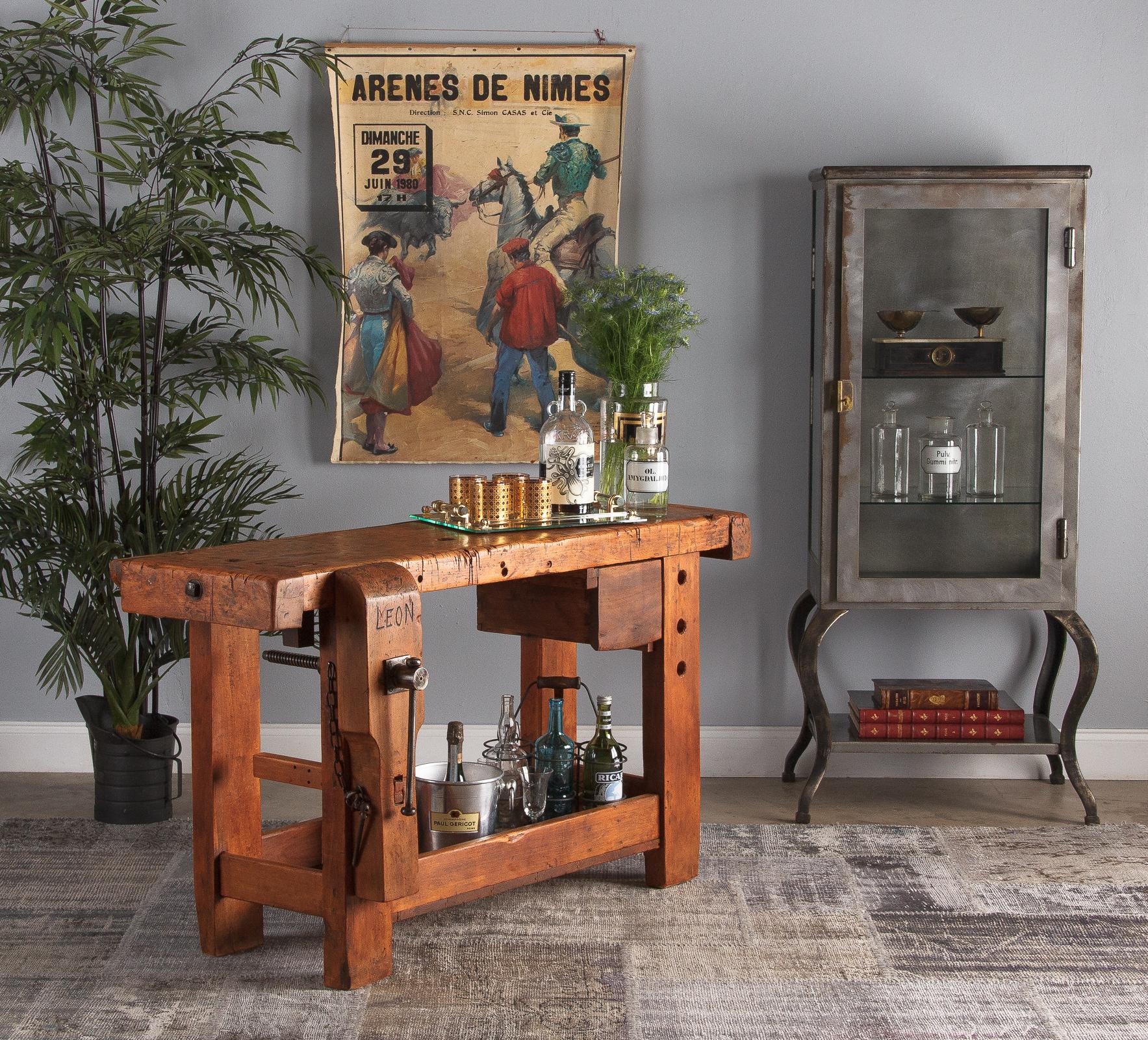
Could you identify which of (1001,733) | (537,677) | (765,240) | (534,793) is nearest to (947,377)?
(765,240)

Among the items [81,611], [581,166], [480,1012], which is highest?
[581,166]

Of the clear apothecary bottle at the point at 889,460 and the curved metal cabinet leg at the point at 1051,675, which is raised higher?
the clear apothecary bottle at the point at 889,460

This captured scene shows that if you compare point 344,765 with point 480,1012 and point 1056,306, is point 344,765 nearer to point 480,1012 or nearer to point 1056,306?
point 480,1012

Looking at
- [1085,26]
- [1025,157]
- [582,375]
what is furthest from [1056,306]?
[582,375]

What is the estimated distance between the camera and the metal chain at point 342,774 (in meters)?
2.45

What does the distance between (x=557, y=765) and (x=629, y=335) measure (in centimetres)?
100

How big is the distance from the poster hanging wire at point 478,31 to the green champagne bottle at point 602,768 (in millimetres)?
1937

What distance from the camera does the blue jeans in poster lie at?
3955mm

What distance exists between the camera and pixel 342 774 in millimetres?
2465

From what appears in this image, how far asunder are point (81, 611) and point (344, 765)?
1.37m

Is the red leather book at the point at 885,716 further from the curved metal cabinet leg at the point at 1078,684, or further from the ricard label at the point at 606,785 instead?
the ricard label at the point at 606,785

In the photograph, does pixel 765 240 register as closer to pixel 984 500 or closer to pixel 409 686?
pixel 984 500

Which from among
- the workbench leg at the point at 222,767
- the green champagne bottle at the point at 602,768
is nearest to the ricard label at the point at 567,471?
the green champagne bottle at the point at 602,768

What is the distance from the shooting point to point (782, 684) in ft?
13.4
